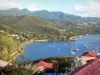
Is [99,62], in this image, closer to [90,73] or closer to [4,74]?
[90,73]

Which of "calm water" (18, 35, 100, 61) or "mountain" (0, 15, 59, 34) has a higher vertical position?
"mountain" (0, 15, 59, 34)

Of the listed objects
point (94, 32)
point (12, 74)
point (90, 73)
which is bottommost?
point (94, 32)

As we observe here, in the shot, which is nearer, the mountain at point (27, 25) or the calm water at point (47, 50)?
the calm water at point (47, 50)

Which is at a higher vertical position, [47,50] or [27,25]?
[27,25]

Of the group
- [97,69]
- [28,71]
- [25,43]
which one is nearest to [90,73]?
[97,69]

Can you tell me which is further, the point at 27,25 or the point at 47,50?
the point at 27,25

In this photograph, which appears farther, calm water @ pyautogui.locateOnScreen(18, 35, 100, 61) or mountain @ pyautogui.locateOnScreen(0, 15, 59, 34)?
mountain @ pyautogui.locateOnScreen(0, 15, 59, 34)

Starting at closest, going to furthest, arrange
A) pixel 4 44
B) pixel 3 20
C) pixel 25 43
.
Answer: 1. pixel 4 44
2. pixel 25 43
3. pixel 3 20

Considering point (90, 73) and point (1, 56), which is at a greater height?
point (90, 73)

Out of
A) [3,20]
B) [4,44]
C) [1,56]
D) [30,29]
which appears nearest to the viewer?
[1,56]

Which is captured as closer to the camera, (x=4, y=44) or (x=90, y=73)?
(x=90, y=73)

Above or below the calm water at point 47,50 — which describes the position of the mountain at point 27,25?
above
